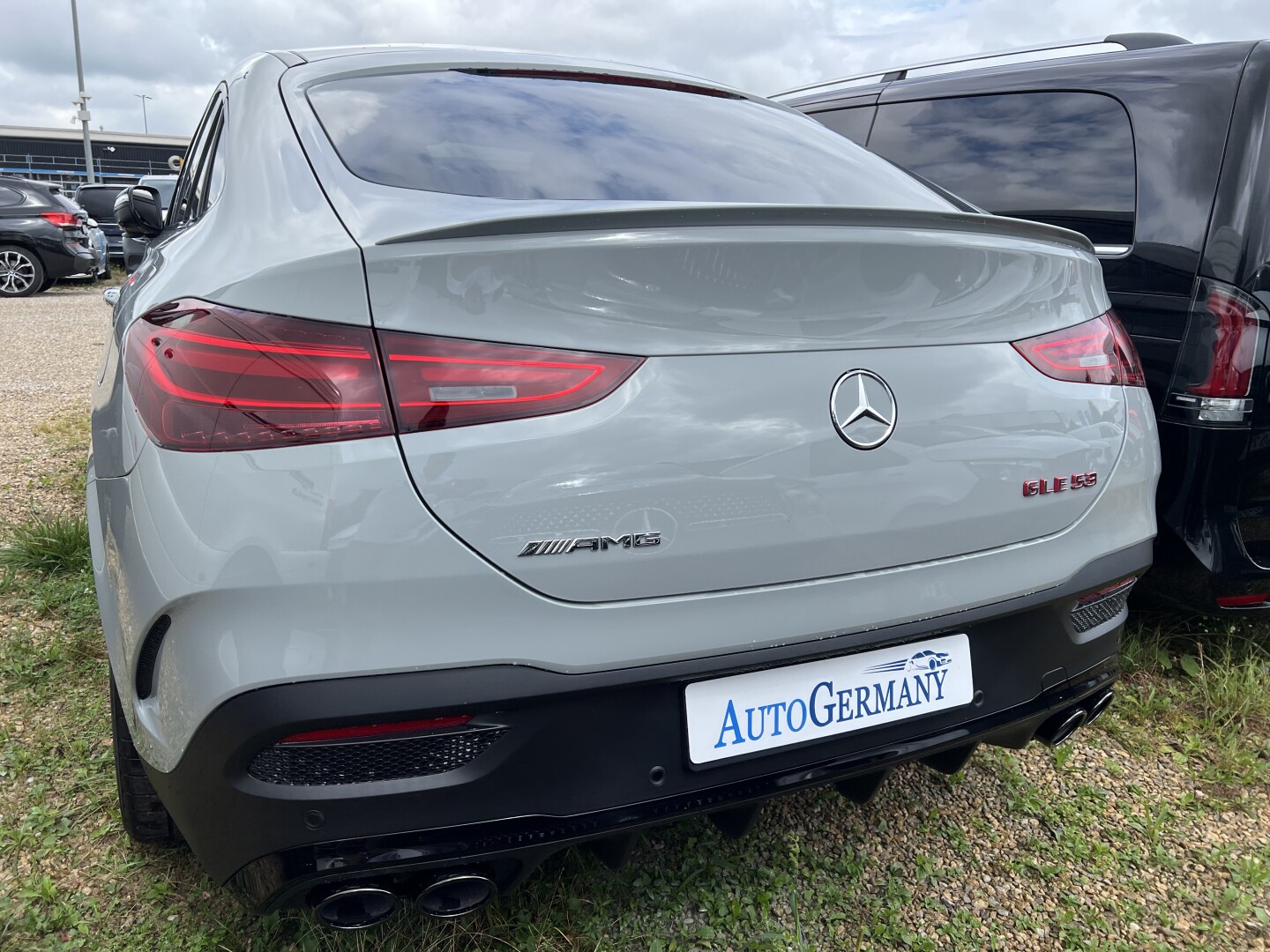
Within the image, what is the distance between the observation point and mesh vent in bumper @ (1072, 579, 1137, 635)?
1.76 metres

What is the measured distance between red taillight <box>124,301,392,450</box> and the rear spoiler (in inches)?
6.4

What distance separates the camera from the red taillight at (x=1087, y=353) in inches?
65.6

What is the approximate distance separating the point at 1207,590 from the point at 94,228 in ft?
48.3

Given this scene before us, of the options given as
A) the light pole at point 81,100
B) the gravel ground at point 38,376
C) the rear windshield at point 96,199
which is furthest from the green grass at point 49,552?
the light pole at point 81,100

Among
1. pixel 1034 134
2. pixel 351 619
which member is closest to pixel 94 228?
pixel 1034 134

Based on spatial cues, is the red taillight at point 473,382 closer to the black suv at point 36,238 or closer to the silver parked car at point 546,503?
the silver parked car at point 546,503

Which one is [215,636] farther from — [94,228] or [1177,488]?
[94,228]

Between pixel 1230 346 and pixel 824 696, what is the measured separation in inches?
63.1

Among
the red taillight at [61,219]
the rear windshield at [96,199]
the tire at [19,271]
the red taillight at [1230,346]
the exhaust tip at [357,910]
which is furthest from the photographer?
the rear windshield at [96,199]

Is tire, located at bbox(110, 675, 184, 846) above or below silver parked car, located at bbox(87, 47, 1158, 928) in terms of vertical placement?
below

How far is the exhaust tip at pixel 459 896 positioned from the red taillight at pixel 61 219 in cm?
1373

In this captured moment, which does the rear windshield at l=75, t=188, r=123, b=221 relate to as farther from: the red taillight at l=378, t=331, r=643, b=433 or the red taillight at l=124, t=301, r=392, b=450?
the red taillight at l=378, t=331, r=643, b=433

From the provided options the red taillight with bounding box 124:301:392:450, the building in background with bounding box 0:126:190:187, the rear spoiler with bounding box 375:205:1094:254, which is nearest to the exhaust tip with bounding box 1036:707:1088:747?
the rear spoiler with bounding box 375:205:1094:254

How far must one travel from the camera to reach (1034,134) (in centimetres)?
302
